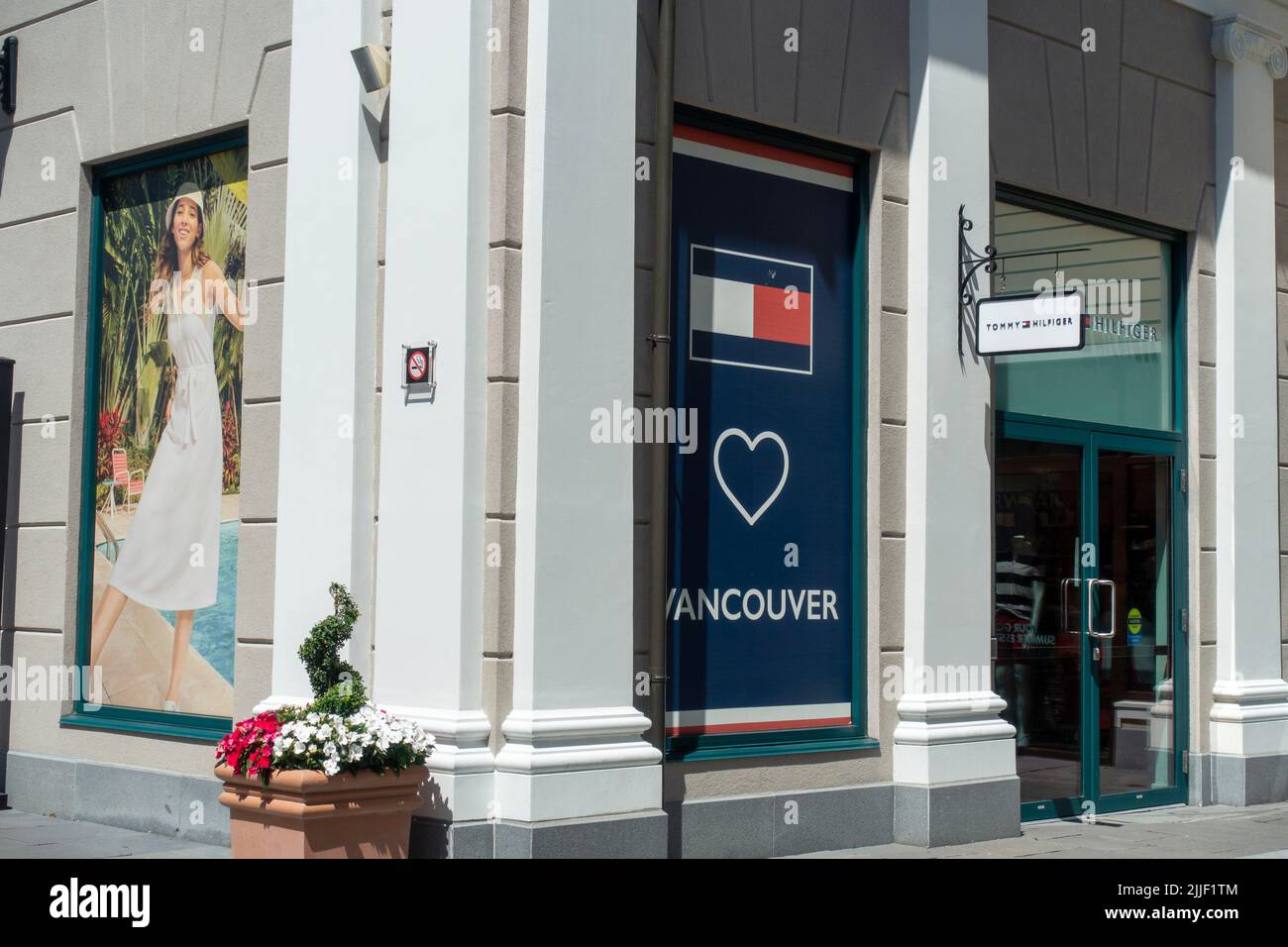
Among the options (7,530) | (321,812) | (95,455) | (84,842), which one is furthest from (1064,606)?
(7,530)

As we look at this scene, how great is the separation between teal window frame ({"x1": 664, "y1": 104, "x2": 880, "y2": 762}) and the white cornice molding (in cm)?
423

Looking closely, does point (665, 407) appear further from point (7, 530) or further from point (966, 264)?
point (7, 530)

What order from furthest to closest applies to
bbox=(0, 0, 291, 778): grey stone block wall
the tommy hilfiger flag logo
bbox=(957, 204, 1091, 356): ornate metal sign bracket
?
bbox=(957, 204, 1091, 356): ornate metal sign bracket
bbox=(0, 0, 291, 778): grey stone block wall
the tommy hilfiger flag logo

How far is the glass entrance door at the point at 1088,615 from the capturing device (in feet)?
34.5

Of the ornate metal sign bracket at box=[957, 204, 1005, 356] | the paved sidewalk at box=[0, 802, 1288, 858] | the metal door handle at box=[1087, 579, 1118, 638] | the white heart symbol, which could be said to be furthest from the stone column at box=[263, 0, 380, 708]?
the metal door handle at box=[1087, 579, 1118, 638]

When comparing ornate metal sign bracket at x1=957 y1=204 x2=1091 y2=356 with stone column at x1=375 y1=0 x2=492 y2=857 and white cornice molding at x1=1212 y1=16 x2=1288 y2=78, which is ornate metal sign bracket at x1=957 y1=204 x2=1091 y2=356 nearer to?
stone column at x1=375 y1=0 x2=492 y2=857

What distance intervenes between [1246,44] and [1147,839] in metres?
6.56

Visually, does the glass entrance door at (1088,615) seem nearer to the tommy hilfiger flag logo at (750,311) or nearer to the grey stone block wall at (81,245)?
the tommy hilfiger flag logo at (750,311)

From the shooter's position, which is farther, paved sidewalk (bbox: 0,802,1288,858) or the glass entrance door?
the glass entrance door

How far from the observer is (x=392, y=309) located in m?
8.06

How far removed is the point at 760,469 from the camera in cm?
902

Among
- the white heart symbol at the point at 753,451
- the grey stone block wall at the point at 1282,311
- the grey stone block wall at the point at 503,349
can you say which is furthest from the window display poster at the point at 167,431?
the grey stone block wall at the point at 1282,311

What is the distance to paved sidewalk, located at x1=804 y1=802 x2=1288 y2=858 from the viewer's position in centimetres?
911
